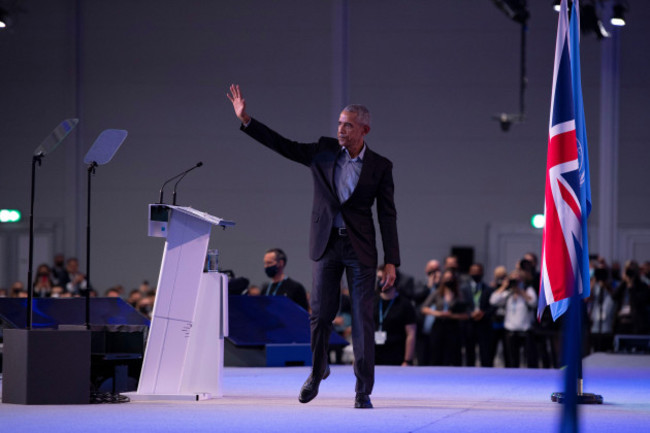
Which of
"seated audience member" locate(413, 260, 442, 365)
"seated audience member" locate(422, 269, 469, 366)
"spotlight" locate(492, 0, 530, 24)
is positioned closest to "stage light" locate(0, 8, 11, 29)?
"spotlight" locate(492, 0, 530, 24)

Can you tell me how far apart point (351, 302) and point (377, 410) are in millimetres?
474

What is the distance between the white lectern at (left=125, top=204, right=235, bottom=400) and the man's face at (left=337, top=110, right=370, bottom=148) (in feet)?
2.75

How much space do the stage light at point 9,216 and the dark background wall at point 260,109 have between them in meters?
0.18

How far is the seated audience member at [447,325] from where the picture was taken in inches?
428

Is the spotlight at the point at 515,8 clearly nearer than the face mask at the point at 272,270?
No

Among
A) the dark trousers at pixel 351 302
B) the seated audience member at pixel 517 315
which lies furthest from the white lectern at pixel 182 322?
the seated audience member at pixel 517 315

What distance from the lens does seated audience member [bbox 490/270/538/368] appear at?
37.5 feet

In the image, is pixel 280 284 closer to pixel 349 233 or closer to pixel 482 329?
pixel 482 329

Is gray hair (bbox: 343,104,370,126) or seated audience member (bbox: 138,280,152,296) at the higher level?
gray hair (bbox: 343,104,370,126)

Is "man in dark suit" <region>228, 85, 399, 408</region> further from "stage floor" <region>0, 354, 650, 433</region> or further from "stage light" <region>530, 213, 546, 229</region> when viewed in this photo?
"stage light" <region>530, 213, 546, 229</region>

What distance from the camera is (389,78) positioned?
1666cm

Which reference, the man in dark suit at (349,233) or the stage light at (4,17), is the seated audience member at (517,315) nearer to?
the man in dark suit at (349,233)

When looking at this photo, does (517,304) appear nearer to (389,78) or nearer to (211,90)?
(389,78)

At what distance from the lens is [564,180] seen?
5102mm
